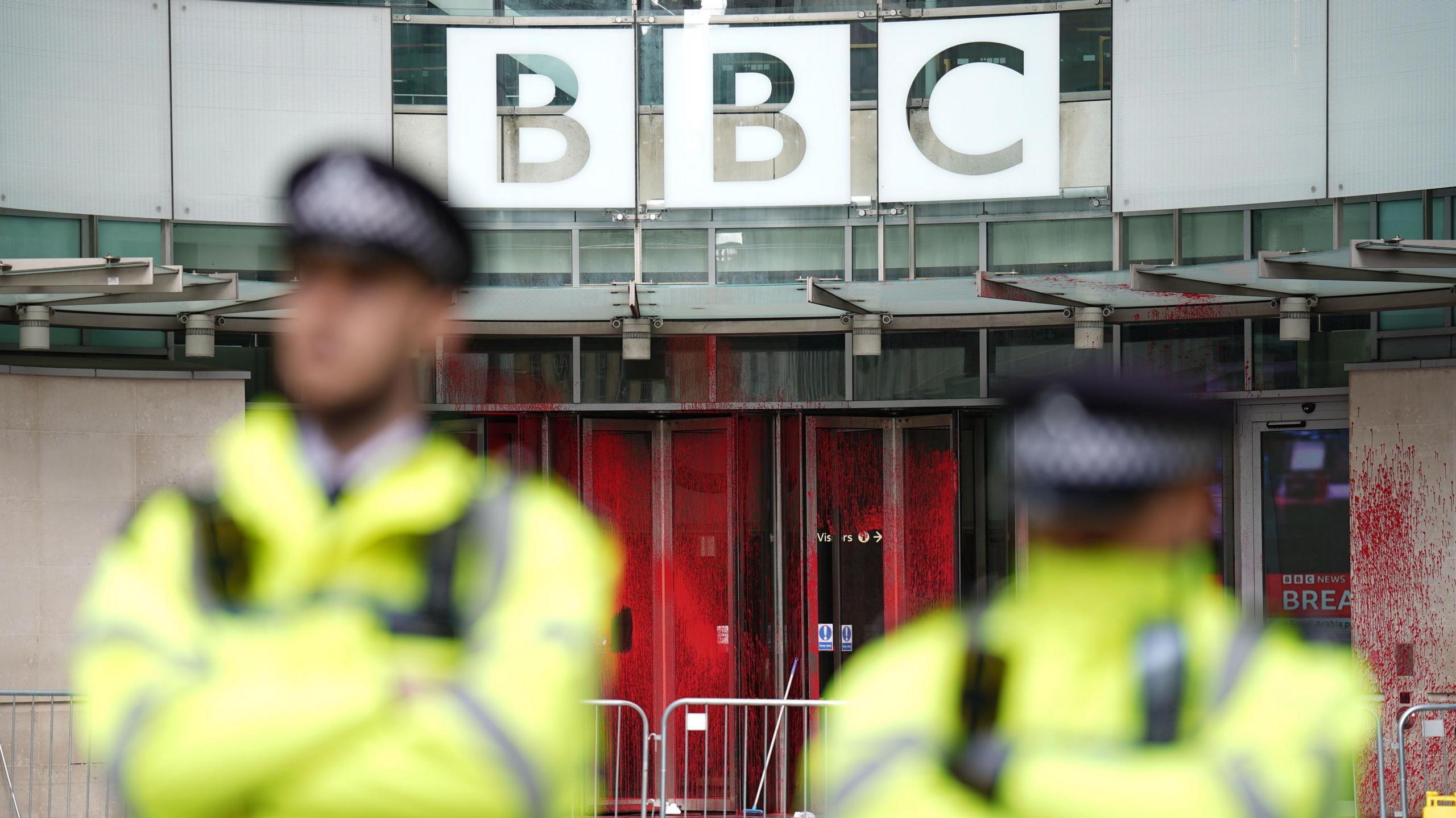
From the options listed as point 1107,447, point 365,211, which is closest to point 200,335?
point 365,211

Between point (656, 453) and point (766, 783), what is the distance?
247 centimetres

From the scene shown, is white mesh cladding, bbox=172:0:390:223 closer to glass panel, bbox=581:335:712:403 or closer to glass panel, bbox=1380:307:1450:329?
glass panel, bbox=581:335:712:403

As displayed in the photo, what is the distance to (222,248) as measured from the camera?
1077 centimetres

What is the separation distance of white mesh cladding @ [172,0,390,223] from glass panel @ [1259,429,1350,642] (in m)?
6.44

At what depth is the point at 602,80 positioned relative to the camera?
10.3 meters

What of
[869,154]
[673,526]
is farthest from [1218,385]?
[673,526]

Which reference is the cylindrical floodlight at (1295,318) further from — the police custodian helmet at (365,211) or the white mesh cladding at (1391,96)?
the police custodian helmet at (365,211)

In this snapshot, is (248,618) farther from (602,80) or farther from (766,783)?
(766,783)

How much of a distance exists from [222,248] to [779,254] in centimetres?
389

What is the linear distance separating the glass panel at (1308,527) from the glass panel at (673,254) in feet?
13.3

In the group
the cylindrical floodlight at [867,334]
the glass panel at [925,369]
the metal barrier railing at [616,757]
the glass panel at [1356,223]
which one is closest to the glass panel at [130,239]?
the metal barrier railing at [616,757]

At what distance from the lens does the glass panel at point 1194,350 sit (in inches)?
414

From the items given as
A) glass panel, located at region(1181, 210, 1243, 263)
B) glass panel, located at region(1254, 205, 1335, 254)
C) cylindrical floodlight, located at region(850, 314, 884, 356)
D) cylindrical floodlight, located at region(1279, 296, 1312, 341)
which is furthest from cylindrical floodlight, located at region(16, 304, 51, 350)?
glass panel, located at region(1254, 205, 1335, 254)

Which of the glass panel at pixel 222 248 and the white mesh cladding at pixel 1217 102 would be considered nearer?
the white mesh cladding at pixel 1217 102
